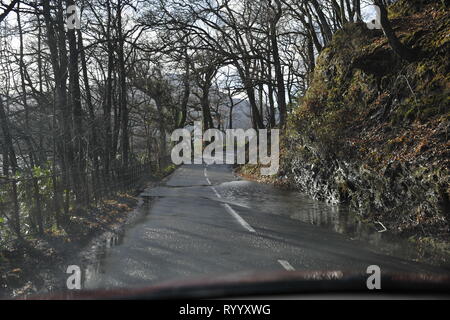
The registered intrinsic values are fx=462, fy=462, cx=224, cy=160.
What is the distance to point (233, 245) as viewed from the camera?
328 inches

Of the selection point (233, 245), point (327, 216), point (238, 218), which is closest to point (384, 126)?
point (327, 216)

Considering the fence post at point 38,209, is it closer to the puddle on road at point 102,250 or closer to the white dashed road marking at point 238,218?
the puddle on road at point 102,250

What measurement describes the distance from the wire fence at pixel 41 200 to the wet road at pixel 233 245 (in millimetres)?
Result: 1669

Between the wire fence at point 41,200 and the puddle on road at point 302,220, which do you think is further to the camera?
the wire fence at point 41,200

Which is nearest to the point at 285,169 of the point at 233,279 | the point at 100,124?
the point at 100,124

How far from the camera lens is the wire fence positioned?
8.07 m

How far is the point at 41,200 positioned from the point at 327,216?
7.31 metres

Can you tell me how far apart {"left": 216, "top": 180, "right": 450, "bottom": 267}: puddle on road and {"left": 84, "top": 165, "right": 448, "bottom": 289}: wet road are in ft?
0.13

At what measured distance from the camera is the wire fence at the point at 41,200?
8.07m

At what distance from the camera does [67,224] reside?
10406 mm

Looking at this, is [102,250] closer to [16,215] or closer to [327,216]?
[16,215]

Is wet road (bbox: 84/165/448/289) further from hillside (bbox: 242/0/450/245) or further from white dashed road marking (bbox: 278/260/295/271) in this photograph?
hillside (bbox: 242/0/450/245)

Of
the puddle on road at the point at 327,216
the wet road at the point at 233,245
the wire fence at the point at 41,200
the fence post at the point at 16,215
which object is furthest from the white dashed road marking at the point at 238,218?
the fence post at the point at 16,215
